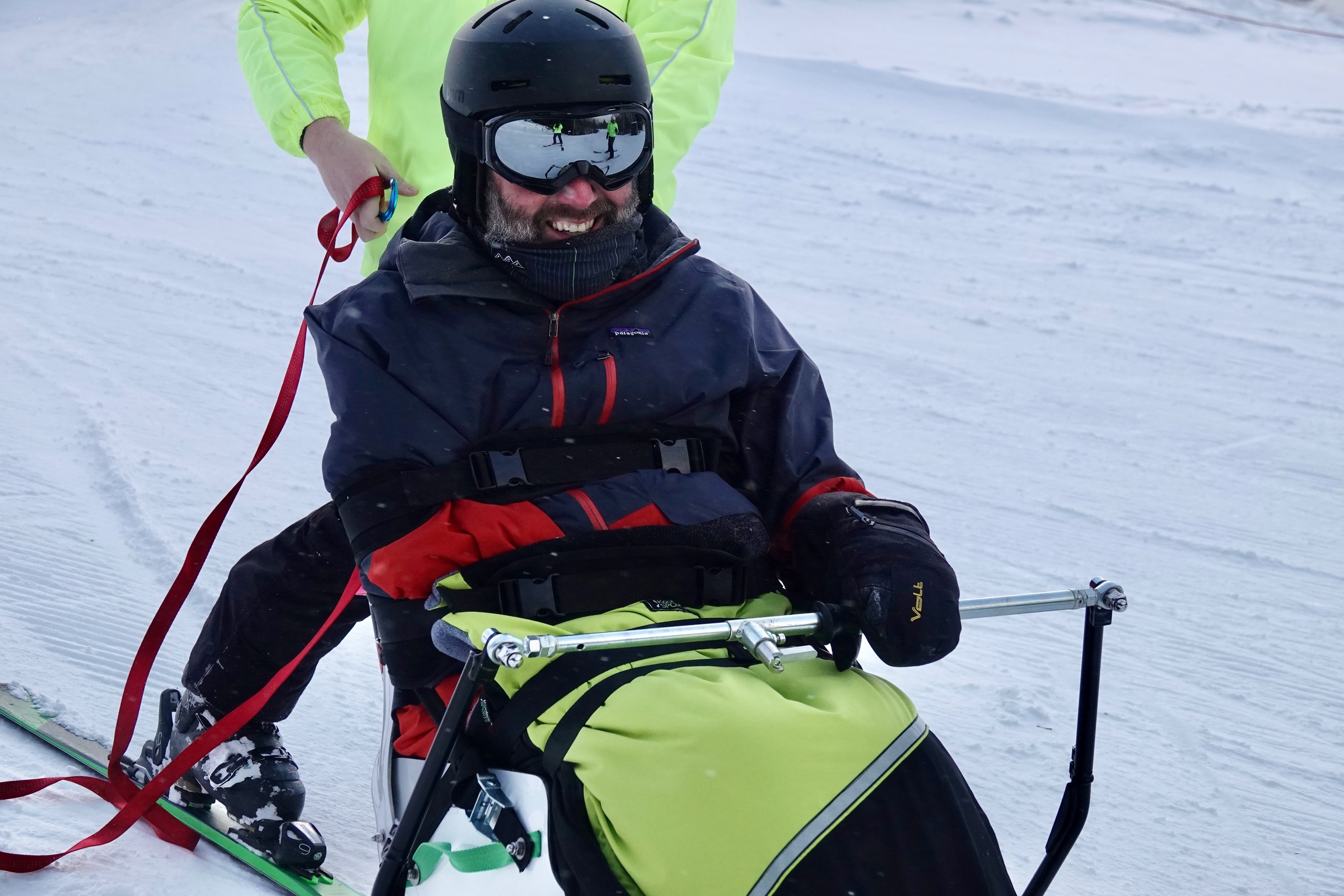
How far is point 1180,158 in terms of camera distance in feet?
23.8

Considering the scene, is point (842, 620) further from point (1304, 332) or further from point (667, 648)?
point (1304, 332)

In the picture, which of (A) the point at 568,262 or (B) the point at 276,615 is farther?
(B) the point at 276,615


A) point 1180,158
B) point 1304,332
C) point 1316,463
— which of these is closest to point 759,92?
point 1180,158

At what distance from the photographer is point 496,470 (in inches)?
68.5

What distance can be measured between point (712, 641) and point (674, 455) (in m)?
0.34

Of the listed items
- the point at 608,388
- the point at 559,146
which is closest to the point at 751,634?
the point at 608,388

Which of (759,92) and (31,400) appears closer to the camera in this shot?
(31,400)

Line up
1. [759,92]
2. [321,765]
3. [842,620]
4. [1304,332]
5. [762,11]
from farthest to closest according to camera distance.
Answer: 1. [762,11]
2. [759,92]
3. [1304,332]
4. [321,765]
5. [842,620]

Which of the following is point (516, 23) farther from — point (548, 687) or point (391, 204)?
point (548, 687)

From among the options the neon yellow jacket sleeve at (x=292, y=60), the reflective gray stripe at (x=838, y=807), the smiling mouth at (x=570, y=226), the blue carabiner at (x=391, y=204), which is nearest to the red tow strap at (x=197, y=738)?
the blue carabiner at (x=391, y=204)

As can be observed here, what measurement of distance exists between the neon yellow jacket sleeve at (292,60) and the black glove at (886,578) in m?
1.04

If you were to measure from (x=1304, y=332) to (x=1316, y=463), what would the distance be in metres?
1.24

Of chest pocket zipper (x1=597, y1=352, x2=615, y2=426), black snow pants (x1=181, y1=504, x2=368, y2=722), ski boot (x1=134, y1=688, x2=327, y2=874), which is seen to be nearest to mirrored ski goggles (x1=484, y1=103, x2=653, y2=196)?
chest pocket zipper (x1=597, y1=352, x2=615, y2=426)

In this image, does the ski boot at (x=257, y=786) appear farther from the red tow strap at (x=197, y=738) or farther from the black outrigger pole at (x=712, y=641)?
the black outrigger pole at (x=712, y=641)
